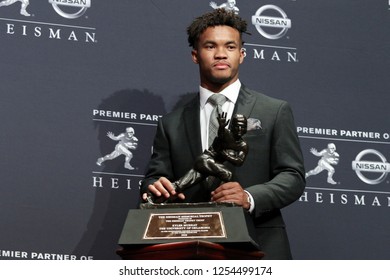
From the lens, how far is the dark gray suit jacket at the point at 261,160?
2773 millimetres

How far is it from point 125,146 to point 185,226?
1046mm

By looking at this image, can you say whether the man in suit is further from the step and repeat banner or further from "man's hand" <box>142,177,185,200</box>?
the step and repeat banner

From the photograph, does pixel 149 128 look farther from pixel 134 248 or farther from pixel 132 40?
pixel 134 248

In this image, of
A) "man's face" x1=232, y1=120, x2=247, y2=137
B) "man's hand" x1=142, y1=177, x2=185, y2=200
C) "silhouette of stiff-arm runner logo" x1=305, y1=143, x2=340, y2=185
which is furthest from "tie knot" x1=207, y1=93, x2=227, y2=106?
"silhouette of stiff-arm runner logo" x1=305, y1=143, x2=340, y2=185

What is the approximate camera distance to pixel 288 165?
284cm

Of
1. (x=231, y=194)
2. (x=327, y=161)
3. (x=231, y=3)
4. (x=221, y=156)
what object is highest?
(x=231, y=3)

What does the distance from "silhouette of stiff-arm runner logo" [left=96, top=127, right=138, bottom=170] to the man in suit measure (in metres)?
0.39

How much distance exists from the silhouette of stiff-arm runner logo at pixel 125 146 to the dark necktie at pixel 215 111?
570 millimetres

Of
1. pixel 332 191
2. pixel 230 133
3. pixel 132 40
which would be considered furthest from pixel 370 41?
pixel 230 133

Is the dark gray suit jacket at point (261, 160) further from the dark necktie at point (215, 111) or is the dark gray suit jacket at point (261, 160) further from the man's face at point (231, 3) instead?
the man's face at point (231, 3)

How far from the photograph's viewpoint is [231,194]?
261cm

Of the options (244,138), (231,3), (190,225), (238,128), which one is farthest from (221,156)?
(231,3)

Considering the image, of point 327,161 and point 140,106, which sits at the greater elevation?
point 140,106

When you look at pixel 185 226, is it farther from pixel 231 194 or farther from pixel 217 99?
pixel 217 99
